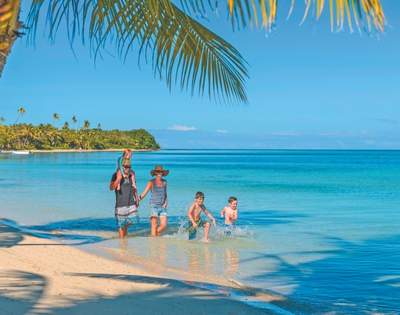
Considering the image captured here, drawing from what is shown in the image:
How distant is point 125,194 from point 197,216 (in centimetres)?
161

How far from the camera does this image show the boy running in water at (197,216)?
10.8 meters

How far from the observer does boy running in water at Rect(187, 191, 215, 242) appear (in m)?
10.8

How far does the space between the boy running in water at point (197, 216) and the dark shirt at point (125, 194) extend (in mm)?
1236

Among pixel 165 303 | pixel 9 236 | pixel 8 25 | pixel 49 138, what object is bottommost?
pixel 9 236

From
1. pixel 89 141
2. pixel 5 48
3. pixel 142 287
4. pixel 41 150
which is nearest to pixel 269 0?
pixel 5 48

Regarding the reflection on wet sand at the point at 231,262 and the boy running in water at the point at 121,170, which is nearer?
the reflection on wet sand at the point at 231,262

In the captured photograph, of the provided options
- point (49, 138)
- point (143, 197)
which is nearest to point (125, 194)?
point (143, 197)

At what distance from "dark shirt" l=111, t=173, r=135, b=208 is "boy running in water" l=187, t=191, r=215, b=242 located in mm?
1236

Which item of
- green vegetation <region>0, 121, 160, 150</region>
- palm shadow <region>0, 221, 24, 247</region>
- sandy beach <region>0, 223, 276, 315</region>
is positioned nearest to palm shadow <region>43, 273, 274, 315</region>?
sandy beach <region>0, 223, 276, 315</region>

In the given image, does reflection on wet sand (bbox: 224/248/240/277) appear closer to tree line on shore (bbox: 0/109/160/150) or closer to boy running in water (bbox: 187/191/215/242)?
boy running in water (bbox: 187/191/215/242)

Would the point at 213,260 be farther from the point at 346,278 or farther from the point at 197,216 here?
the point at 346,278

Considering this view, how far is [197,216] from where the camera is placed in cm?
1105

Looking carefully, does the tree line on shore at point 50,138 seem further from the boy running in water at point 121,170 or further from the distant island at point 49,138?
the boy running in water at point 121,170

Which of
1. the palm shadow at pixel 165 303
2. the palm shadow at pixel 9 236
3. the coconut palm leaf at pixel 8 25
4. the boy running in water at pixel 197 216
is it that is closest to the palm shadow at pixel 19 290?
the palm shadow at pixel 165 303
